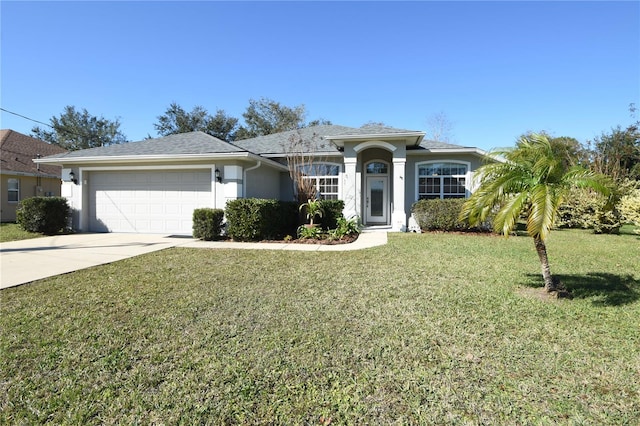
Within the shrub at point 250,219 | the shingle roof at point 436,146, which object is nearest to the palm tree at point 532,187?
the shrub at point 250,219

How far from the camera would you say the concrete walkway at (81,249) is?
6.43m

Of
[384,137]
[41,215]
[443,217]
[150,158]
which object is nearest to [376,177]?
[384,137]

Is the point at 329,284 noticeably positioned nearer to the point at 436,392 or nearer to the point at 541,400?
the point at 436,392

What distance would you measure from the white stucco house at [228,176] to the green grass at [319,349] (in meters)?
6.25

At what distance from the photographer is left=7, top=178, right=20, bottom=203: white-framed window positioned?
17.6 meters

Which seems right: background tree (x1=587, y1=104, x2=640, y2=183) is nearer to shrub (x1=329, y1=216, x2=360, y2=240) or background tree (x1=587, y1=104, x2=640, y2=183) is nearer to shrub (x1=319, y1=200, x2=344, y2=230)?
shrub (x1=319, y1=200, x2=344, y2=230)

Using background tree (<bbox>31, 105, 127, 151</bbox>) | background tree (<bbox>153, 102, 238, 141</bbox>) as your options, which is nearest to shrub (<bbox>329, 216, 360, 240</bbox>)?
background tree (<bbox>153, 102, 238, 141</bbox>)

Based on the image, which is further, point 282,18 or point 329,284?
point 282,18

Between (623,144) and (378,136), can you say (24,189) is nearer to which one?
(378,136)

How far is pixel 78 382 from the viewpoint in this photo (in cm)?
271

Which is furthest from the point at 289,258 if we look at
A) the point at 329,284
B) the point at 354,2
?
the point at 354,2

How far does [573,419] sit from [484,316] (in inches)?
76.3

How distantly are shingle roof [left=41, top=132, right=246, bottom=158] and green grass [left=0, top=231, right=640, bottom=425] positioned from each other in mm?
6736

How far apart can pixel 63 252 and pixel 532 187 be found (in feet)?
34.6
